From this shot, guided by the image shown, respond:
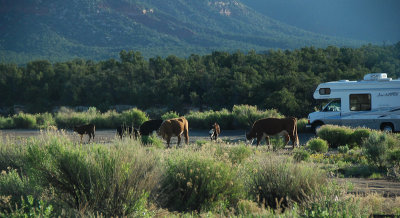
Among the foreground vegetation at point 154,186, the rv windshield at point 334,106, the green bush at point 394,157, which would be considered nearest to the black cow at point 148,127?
the rv windshield at point 334,106

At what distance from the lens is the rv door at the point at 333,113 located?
18000 mm

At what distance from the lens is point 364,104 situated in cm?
1783

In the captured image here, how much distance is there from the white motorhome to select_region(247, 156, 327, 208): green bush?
11.9 m

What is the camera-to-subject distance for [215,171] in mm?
6293

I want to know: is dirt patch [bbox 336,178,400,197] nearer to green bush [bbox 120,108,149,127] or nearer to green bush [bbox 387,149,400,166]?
green bush [bbox 387,149,400,166]

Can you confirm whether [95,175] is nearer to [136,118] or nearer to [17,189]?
[17,189]

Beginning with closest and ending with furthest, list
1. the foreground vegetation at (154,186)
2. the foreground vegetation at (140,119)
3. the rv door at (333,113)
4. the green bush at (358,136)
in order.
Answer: the foreground vegetation at (154,186), the green bush at (358,136), the rv door at (333,113), the foreground vegetation at (140,119)

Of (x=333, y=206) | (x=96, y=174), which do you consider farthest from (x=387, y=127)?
(x=96, y=174)

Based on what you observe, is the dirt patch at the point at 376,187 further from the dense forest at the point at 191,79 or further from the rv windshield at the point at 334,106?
the dense forest at the point at 191,79

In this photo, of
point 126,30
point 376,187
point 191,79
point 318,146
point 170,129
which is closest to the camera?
point 376,187

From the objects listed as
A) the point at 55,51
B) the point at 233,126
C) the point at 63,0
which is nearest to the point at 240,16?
the point at 63,0

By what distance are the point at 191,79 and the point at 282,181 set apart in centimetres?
4199

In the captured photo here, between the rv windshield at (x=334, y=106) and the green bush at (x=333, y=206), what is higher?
the rv windshield at (x=334, y=106)

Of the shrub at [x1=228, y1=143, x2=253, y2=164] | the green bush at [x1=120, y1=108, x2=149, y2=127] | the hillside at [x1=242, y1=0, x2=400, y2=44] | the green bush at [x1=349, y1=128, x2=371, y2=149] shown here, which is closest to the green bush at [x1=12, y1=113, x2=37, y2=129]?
the green bush at [x1=120, y1=108, x2=149, y2=127]
